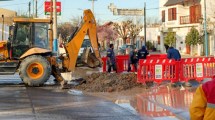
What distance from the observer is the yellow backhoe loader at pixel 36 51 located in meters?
17.6

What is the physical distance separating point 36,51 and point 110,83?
3.59 meters

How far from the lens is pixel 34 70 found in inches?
693

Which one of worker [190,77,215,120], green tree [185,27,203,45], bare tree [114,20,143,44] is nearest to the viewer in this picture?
worker [190,77,215,120]

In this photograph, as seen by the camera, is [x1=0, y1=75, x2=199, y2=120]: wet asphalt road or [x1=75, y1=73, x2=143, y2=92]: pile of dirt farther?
[x1=75, y1=73, x2=143, y2=92]: pile of dirt

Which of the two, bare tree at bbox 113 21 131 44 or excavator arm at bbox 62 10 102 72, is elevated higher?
bare tree at bbox 113 21 131 44

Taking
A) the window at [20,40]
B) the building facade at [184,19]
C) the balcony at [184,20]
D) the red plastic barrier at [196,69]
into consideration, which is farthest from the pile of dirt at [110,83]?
the balcony at [184,20]

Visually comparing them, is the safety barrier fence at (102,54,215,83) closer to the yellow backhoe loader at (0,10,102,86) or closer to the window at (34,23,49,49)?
the yellow backhoe loader at (0,10,102,86)

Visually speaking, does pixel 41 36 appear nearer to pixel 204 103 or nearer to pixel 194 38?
pixel 204 103

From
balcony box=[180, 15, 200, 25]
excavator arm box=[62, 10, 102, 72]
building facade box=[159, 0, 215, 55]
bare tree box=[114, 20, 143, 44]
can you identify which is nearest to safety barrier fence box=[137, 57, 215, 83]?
excavator arm box=[62, 10, 102, 72]

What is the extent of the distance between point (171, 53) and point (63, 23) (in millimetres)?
79496

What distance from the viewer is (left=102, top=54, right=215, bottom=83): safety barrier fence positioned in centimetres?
1675

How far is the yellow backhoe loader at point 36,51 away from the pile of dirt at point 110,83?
1.58m

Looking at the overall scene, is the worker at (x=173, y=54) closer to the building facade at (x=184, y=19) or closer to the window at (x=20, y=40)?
the window at (x=20, y=40)

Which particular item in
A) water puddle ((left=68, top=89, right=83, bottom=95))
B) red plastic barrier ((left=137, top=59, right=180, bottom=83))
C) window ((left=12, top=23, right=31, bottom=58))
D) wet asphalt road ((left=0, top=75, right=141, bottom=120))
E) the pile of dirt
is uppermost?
window ((left=12, top=23, right=31, bottom=58))
